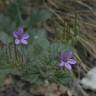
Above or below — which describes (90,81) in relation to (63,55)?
below

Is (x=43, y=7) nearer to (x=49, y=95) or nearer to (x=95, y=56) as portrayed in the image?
(x=95, y=56)

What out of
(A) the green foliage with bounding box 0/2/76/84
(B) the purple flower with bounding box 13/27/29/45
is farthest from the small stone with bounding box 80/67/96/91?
(B) the purple flower with bounding box 13/27/29/45

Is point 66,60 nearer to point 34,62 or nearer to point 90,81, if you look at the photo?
point 34,62

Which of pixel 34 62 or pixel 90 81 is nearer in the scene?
pixel 34 62

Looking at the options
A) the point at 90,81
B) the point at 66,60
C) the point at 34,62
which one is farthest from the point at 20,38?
the point at 90,81

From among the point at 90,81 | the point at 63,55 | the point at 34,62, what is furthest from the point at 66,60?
the point at 90,81

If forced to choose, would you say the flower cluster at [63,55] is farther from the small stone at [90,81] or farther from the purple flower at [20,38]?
the small stone at [90,81]

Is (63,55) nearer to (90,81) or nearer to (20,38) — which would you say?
(20,38)

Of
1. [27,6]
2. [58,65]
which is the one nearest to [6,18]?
[27,6]

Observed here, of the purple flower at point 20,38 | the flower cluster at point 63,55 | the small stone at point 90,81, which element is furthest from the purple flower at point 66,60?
the small stone at point 90,81
